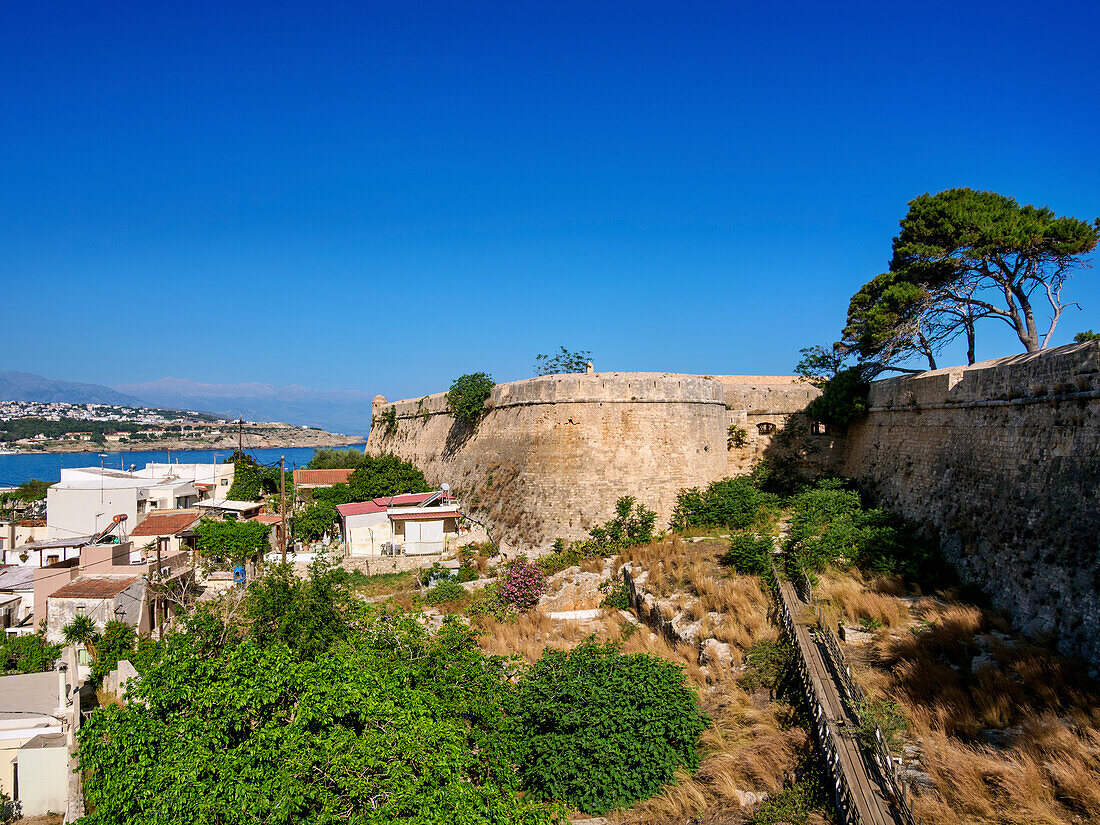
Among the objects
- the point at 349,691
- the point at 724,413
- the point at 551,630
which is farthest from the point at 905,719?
the point at 724,413

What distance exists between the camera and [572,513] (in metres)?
17.4

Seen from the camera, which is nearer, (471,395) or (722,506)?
(722,506)

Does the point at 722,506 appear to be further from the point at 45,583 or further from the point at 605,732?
the point at 45,583

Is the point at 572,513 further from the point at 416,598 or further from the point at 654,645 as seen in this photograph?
the point at 654,645

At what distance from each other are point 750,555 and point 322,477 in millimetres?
26083

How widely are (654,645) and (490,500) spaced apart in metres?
9.76

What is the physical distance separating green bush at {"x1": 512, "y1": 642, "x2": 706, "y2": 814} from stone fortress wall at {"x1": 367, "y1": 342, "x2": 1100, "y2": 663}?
486cm

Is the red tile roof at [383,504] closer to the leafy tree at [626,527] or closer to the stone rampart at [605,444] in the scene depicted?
the stone rampart at [605,444]

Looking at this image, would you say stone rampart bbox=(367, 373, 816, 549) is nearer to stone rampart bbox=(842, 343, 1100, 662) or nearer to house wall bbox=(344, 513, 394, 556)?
house wall bbox=(344, 513, 394, 556)

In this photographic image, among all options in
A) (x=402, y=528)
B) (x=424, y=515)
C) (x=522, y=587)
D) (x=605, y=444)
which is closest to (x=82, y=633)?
(x=402, y=528)

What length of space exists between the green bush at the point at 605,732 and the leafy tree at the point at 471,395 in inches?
575

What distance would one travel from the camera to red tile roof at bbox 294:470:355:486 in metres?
32.9

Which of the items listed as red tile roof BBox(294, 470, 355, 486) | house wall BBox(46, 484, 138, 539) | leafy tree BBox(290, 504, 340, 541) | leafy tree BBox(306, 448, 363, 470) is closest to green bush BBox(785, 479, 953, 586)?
leafy tree BBox(290, 504, 340, 541)

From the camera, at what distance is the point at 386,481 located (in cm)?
2638
